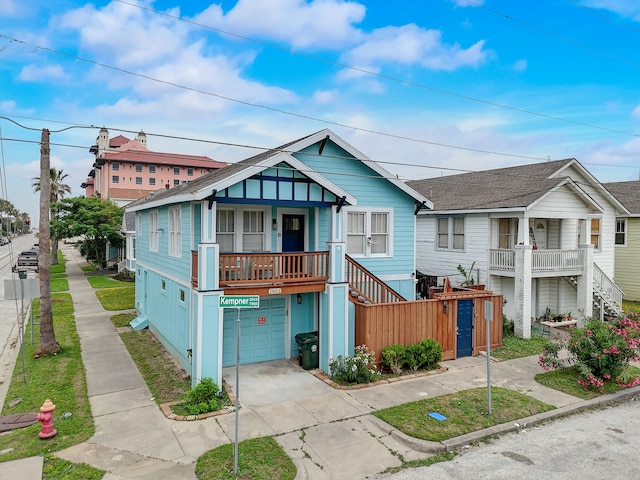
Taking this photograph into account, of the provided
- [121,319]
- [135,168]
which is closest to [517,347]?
[121,319]

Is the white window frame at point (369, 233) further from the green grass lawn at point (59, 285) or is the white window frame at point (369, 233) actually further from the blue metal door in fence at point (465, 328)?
the green grass lawn at point (59, 285)

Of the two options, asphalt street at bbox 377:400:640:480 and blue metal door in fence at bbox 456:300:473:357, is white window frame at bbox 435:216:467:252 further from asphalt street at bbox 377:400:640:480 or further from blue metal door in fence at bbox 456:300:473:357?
asphalt street at bbox 377:400:640:480

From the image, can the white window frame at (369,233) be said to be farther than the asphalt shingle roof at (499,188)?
No

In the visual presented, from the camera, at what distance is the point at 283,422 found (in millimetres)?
8469

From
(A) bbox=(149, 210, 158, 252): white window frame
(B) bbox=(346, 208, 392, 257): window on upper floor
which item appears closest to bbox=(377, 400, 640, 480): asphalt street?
(B) bbox=(346, 208, 392, 257): window on upper floor

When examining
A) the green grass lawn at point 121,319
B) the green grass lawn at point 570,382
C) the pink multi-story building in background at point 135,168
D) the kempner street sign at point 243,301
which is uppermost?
the pink multi-story building in background at point 135,168

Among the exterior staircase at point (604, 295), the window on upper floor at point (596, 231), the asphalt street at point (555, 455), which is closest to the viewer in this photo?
the asphalt street at point (555, 455)

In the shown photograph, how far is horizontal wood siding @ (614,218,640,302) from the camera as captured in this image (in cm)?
2283

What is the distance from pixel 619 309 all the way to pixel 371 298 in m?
12.6

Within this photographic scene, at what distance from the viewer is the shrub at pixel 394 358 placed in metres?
11.4

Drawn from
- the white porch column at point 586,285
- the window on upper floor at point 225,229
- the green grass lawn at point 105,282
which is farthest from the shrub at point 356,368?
the green grass lawn at point 105,282

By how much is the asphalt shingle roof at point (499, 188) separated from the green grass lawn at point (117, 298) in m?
16.3

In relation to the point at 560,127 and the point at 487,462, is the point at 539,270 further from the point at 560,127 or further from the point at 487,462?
the point at 487,462

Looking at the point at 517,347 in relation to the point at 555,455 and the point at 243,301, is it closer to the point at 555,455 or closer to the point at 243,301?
the point at 555,455
